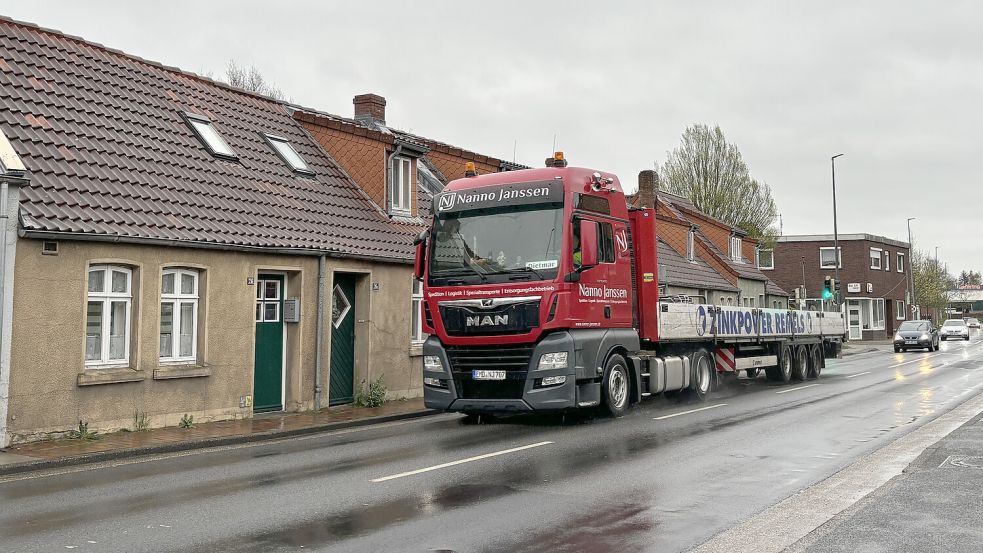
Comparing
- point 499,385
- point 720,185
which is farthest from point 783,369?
point 720,185

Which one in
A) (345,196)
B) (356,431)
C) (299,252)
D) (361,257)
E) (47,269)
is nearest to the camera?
(47,269)

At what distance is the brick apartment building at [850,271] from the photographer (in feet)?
216

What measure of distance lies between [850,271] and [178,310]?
6144cm

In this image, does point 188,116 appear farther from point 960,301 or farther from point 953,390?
point 960,301

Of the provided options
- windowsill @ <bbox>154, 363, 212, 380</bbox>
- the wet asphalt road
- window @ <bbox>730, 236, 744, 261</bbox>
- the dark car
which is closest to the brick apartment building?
window @ <bbox>730, 236, 744, 261</bbox>

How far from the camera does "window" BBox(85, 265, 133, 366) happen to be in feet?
42.9

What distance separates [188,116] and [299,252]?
406cm

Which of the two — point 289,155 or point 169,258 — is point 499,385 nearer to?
point 169,258

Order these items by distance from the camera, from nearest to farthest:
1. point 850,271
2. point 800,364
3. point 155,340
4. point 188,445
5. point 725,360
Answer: point 188,445
point 155,340
point 725,360
point 800,364
point 850,271

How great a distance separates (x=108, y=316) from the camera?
1333cm

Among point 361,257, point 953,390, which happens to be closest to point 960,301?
point 953,390

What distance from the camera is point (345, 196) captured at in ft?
63.3

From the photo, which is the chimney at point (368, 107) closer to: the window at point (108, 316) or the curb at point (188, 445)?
the curb at point (188, 445)

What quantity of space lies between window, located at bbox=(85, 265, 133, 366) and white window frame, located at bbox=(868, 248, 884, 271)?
63422 mm
